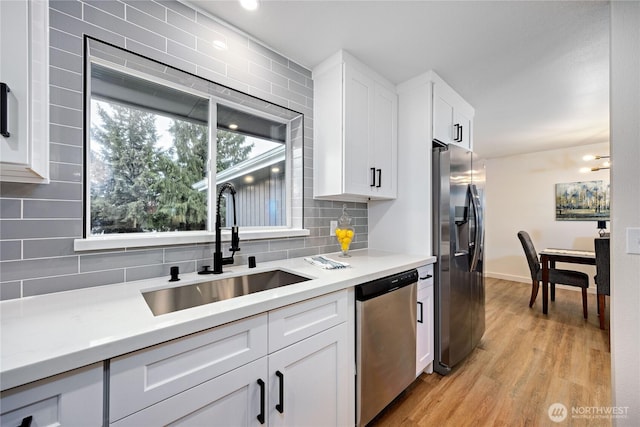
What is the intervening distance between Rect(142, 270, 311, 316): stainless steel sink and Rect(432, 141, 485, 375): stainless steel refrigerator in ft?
3.93

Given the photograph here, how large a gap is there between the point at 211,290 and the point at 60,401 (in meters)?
0.72

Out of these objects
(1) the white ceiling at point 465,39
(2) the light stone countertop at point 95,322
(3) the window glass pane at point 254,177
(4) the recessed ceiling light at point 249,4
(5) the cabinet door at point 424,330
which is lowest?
(5) the cabinet door at point 424,330

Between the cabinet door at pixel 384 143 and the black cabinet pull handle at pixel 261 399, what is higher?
the cabinet door at pixel 384 143

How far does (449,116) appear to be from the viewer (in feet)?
7.58

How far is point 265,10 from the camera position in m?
1.46

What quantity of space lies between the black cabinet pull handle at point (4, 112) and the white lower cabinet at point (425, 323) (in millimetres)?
2096

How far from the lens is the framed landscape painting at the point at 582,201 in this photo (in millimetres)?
3840

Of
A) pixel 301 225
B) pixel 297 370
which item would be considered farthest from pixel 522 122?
pixel 297 370

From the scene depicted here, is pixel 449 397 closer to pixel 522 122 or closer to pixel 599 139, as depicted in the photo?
pixel 522 122

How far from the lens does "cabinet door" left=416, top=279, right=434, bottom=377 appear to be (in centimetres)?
181

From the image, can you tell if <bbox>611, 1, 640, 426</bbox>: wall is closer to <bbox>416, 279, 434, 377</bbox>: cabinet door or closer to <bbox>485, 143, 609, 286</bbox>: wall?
<bbox>416, 279, 434, 377</bbox>: cabinet door

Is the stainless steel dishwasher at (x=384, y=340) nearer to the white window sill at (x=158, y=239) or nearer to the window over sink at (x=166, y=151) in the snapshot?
the white window sill at (x=158, y=239)

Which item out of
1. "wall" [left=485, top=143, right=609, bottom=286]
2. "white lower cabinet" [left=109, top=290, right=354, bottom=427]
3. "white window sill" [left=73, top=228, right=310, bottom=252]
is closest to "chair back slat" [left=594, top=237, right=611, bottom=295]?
"white lower cabinet" [left=109, top=290, right=354, bottom=427]
